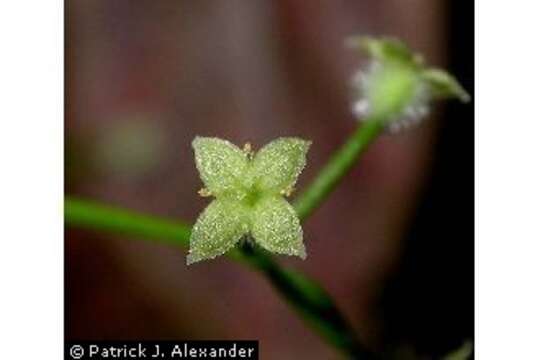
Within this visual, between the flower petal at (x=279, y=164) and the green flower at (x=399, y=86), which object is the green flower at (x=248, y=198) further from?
the green flower at (x=399, y=86)

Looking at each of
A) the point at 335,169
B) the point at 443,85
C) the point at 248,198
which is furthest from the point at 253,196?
the point at 443,85

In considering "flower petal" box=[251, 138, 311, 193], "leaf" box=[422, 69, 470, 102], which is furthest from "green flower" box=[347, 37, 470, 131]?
"flower petal" box=[251, 138, 311, 193]

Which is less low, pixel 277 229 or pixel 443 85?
pixel 443 85

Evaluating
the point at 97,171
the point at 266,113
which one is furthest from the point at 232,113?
the point at 97,171

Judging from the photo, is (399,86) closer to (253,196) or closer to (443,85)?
(443,85)

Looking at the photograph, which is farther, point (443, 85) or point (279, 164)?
point (443, 85)

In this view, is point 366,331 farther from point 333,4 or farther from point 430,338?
point 333,4

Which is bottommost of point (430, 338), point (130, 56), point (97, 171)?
point (430, 338)

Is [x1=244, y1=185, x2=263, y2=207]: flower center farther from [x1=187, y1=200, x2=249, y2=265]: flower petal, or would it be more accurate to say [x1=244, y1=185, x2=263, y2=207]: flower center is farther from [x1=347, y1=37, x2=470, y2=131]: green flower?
[x1=347, y1=37, x2=470, y2=131]: green flower
